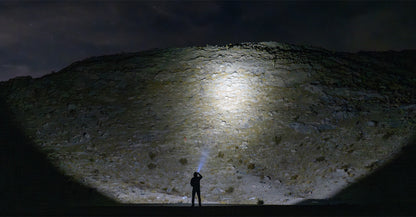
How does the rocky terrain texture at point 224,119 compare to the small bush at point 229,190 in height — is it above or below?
above

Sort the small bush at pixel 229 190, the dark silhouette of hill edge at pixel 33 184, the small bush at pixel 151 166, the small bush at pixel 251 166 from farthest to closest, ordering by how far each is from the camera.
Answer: the small bush at pixel 151 166, the small bush at pixel 251 166, the small bush at pixel 229 190, the dark silhouette of hill edge at pixel 33 184

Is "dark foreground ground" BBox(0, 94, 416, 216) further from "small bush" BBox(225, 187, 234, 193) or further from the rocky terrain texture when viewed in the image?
"small bush" BBox(225, 187, 234, 193)

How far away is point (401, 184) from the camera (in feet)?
50.2

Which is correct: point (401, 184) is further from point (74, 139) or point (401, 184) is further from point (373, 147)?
point (74, 139)

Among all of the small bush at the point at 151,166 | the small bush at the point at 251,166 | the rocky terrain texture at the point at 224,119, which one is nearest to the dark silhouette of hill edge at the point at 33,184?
the rocky terrain texture at the point at 224,119

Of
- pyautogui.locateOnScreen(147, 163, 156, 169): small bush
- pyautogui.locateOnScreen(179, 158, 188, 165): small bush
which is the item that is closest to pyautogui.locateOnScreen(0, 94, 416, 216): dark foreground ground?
pyautogui.locateOnScreen(147, 163, 156, 169): small bush

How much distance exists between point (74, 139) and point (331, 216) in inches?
695

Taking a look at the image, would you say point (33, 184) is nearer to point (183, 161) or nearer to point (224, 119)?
point (183, 161)

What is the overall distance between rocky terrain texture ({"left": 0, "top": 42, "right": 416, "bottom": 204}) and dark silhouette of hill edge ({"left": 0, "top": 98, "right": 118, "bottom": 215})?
71 cm

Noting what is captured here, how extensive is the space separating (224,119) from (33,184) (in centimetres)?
1235

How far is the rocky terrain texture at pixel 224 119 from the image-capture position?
17281 mm

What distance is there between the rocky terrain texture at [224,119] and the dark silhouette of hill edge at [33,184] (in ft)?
2.32

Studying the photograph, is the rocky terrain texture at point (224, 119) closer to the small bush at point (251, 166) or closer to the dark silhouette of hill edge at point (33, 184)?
the small bush at point (251, 166)

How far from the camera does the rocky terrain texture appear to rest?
56.7ft
